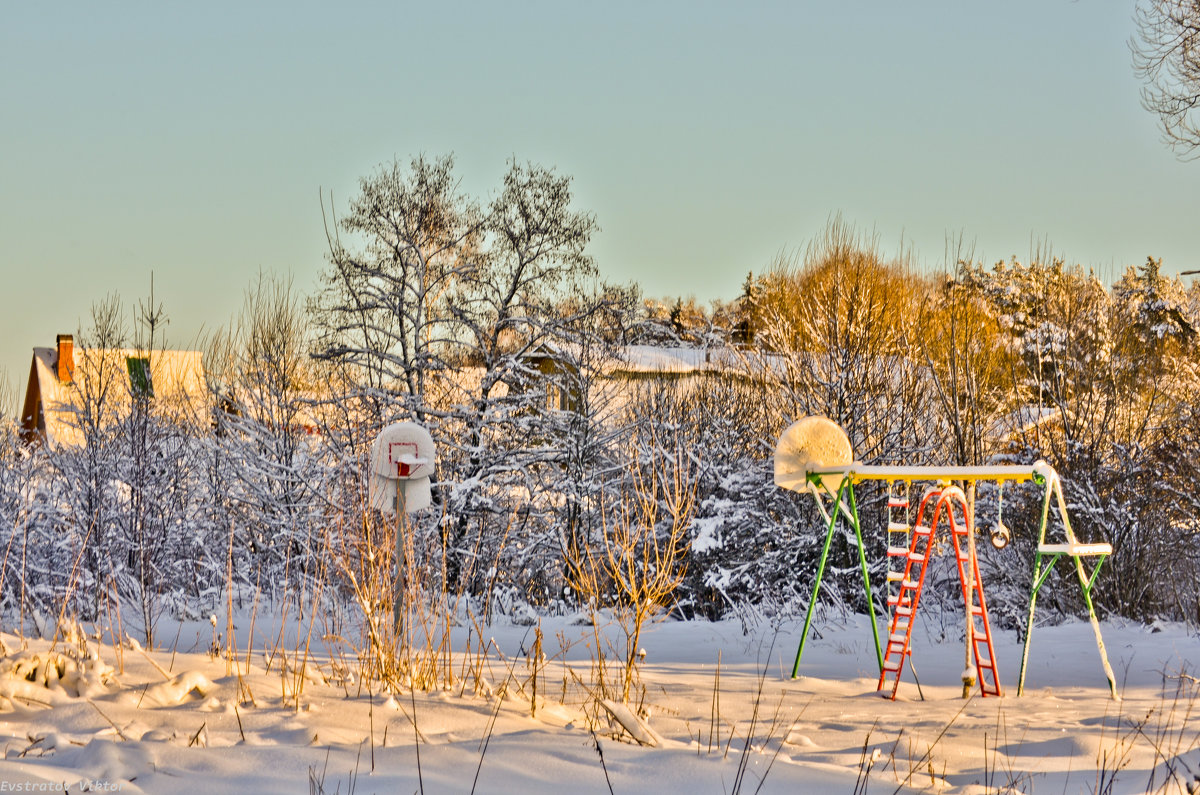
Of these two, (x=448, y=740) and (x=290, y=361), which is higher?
(x=290, y=361)

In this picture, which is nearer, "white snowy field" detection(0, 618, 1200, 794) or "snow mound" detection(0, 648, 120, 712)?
"white snowy field" detection(0, 618, 1200, 794)

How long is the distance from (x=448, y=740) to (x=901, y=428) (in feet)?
37.3

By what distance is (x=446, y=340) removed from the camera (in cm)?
1698

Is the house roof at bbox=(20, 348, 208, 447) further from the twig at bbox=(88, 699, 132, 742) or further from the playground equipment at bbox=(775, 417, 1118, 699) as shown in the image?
the twig at bbox=(88, 699, 132, 742)

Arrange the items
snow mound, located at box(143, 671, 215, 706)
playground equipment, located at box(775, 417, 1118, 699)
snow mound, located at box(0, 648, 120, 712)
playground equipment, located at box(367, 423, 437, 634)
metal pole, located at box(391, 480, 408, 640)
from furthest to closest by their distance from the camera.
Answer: playground equipment, located at box(367, 423, 437, 634) < playground equipment, located at box(775, 417, 1118, 699) < metal pole, located at box(391, 480, 408, 640) < snow mound, located at box(143, 671, 215, 706) < snow mound, located at box(0, 648, 120, 712)

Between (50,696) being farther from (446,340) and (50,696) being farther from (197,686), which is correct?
(446,340)

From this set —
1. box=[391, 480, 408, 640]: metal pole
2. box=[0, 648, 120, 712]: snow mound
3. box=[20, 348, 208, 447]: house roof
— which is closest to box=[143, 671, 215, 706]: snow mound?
box=[0, 648, 120, 712]: snow mound

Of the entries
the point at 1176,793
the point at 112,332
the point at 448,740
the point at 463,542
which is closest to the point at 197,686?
the point at 448,740

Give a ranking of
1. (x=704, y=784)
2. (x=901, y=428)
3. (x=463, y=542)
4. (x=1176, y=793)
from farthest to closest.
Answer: (x=463, y=542)
(x=901, y=428)
(x=1176, y=793)
(x=704, y=784)

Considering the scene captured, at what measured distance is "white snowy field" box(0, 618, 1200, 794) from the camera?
4.35 meters

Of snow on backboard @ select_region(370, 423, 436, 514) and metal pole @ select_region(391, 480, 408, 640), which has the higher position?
snow on backboard @ select_region(370, 423, 436, 514)

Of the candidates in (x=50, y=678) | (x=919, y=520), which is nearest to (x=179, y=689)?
(x=50, y=678)

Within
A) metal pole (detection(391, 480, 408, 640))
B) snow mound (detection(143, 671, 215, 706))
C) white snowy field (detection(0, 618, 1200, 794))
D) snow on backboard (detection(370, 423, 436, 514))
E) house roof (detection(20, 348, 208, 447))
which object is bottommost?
white snowy field (detection(0, 618, 1200, 794))

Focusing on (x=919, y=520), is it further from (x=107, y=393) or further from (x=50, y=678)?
(x=107, y=393)
